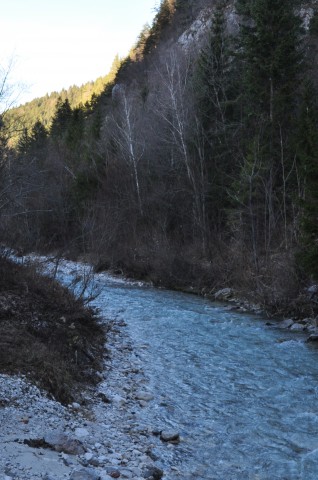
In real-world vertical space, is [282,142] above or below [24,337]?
above

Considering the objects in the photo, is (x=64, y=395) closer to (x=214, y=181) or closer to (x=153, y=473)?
(x=153, y=473)

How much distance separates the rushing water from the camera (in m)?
4.91

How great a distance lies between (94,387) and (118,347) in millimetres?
2722

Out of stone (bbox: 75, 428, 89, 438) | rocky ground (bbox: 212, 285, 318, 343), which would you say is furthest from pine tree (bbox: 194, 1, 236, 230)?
stone (bbox: 75, 428, 89, 438)

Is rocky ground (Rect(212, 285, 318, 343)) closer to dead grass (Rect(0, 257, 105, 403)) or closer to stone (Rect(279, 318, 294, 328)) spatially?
stone (Rect(279, 318, 294, 328))

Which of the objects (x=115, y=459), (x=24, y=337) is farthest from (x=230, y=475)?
(x=24, y=337)

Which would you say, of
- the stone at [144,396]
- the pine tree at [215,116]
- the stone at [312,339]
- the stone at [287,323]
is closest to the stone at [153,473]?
the stone at [144,396]

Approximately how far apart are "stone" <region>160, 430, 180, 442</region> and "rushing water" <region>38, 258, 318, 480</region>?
13 centimetres

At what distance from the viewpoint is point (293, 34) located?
22078mm

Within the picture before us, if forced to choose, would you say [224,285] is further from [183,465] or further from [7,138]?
[183,465]

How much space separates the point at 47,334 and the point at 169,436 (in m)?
2.87

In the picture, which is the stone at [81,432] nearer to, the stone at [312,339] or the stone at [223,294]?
the stone at [312,339]

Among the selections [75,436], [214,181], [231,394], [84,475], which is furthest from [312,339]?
[214,181]

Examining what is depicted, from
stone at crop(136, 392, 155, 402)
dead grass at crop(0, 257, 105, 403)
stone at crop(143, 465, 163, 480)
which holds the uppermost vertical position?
dead grass at crop(0, 257, 105, 403)
